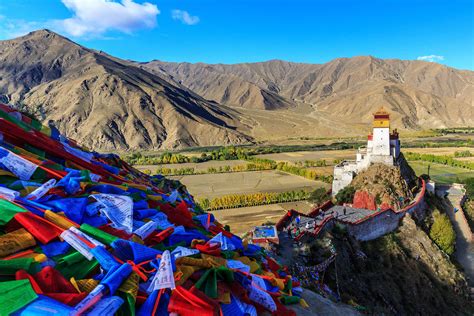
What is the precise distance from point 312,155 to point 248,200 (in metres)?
38.9

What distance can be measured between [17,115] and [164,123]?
309 feet

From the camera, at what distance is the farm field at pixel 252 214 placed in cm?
3066

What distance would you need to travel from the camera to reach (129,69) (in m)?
129

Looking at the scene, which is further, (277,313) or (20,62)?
(20,62)

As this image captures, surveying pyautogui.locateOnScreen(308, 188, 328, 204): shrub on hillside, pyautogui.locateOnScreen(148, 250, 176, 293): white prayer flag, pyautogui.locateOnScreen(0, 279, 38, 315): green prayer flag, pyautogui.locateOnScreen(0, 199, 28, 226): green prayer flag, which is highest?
pyautogui.locateOnScreen(0, 199, 28, 226): green prayer flag

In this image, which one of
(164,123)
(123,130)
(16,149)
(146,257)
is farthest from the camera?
(164,123)

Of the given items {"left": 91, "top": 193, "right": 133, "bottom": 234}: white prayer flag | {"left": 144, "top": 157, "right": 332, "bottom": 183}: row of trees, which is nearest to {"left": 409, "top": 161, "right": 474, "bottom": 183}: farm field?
{"left": 144, "top": 157, "right": 332, "bottom": 183}: row of trees

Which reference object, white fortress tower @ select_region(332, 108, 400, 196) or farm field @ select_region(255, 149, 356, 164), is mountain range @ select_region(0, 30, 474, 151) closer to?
farm field @ select_region(255, 149, 356, 164)

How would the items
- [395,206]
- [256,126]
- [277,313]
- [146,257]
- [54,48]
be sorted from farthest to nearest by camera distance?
1. [54,48]
2. [256,126]
3. [395,206]
4. [277,313]
5. [146,257]

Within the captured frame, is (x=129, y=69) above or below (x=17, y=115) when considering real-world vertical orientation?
above

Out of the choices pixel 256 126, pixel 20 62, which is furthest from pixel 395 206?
pixel 20 62

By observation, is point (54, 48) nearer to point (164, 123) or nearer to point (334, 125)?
point (164, 123)

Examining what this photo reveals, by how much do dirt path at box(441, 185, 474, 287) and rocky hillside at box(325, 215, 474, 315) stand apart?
3346 millimetres

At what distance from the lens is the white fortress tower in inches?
1196
